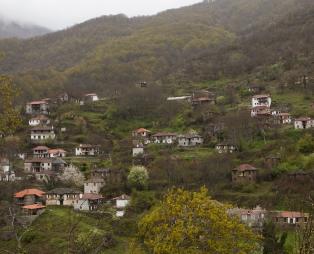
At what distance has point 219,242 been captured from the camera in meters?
16.0

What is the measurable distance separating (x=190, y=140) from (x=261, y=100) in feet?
42.7

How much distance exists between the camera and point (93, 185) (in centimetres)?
5322

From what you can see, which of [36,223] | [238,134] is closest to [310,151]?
[238,134]

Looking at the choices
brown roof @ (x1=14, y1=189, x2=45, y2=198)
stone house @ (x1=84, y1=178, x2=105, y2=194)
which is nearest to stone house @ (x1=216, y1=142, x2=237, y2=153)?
stone house @ (x1=84, y1=178, x2=105, y2=194)

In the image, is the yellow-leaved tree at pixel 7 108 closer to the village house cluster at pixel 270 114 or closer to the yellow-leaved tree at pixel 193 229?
the yellow-leaved tree at pixel 193 229

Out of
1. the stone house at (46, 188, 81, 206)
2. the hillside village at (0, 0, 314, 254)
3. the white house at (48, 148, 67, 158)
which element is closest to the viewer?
the hillside village at (0, 0, 314, 254)

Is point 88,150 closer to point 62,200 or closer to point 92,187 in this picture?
point 92,187

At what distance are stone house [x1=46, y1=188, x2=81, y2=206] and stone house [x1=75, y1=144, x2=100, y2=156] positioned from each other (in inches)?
513

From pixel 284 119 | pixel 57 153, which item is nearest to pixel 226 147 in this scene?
pixel 284 119

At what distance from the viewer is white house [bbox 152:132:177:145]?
6444cm

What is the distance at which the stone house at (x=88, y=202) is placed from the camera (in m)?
48.8

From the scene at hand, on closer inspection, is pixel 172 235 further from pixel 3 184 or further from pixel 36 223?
pixel 3 184

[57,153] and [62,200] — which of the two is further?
[57,153]

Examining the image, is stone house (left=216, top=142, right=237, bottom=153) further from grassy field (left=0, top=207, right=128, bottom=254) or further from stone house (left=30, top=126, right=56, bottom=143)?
stone house (left=30, top=126, right=56, bottom=143)
